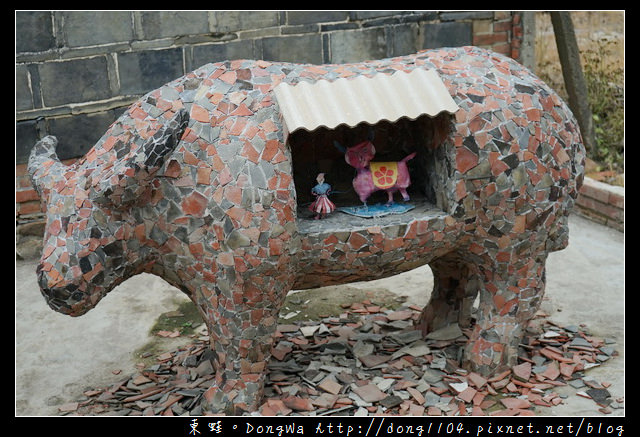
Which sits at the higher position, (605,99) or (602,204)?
(605,99)

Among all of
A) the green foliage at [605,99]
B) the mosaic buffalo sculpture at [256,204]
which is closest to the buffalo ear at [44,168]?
the mosaic buffalo sculpture at [256,204]

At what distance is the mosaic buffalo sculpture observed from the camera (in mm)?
3980

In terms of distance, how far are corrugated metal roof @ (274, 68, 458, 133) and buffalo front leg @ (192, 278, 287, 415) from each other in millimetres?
909

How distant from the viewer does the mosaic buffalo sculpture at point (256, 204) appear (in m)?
3.98

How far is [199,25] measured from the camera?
7285 mm

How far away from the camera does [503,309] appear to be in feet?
15.6

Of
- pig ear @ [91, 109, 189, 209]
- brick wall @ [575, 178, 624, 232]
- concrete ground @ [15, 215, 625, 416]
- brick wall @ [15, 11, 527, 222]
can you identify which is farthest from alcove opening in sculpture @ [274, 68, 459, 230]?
brick wall @ [575, 178, 624, 232]

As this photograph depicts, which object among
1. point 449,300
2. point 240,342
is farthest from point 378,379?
point 240,342

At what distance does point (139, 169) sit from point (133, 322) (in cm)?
238

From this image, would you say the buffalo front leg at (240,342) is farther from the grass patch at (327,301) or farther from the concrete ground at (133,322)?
the grass patch at (327,301)

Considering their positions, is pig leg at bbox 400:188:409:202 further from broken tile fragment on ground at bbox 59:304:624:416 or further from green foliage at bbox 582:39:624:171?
green foliage at bbox 582:39:624:171

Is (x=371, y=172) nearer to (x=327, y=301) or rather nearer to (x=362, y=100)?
(x=362, y=100)

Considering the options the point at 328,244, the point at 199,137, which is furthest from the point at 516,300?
the point at 199,137

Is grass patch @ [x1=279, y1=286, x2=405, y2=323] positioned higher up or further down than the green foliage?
further down
